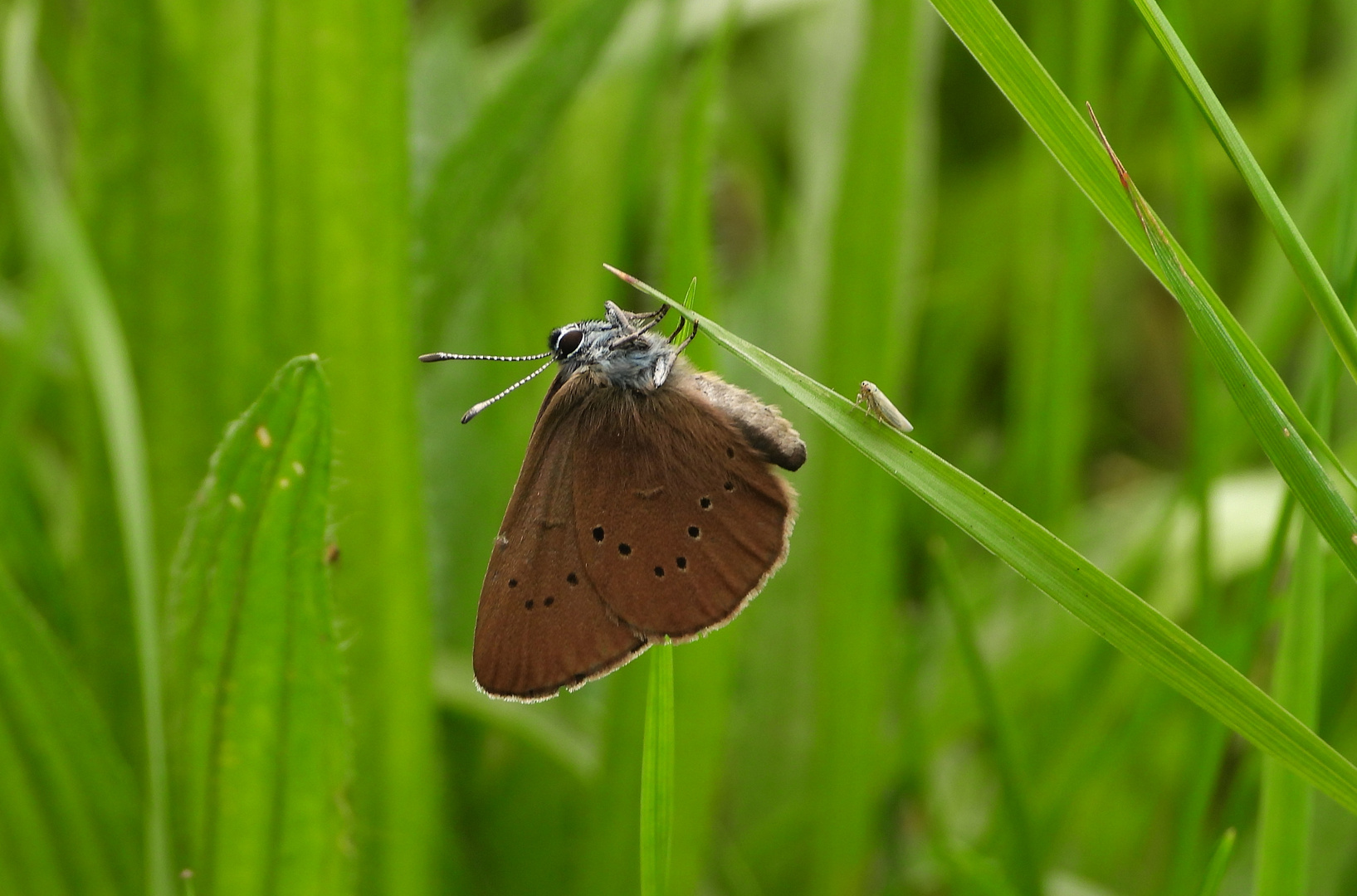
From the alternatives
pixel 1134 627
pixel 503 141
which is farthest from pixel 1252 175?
pixel 503 141

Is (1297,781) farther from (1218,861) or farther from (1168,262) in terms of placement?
(1168,262)

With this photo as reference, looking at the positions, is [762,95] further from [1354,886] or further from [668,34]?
[1354,886]

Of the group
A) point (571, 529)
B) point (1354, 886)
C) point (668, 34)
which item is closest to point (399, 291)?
point (571, 529)

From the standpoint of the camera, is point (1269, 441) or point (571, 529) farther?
point (571, 529)

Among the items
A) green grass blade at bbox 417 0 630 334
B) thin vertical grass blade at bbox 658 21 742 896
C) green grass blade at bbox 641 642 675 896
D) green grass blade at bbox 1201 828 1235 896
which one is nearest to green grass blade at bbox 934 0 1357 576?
green grass blade at bbox 1201 828 1235 896

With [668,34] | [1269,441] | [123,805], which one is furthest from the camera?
[668,34]

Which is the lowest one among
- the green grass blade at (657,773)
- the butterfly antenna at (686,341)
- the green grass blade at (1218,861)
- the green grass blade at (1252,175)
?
the green grass blade at (1218,861)

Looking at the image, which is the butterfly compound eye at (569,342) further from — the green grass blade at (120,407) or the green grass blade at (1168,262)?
the green grass blade at (1168,262)

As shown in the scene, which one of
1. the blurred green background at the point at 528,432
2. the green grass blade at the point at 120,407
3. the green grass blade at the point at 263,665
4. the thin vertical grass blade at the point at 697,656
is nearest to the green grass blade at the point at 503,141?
the blurred green background at the point at 528,432
